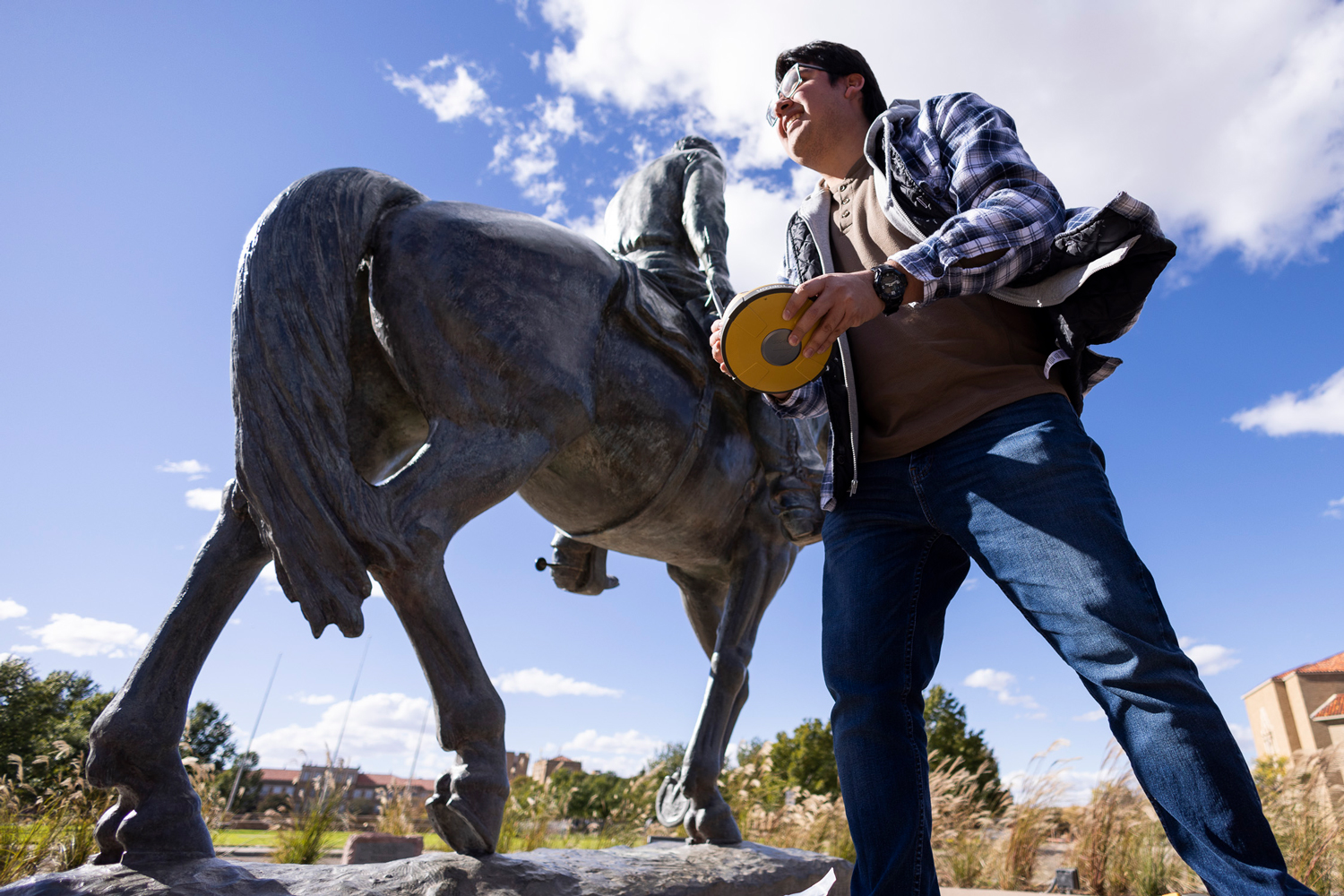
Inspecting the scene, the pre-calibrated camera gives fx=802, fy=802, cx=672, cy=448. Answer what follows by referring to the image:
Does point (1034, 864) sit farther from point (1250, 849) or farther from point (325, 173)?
point (325, 173)

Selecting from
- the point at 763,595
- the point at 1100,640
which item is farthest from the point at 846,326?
the point at 763,595

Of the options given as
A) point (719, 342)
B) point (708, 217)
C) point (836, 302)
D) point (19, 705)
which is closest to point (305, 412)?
point (719, 342)

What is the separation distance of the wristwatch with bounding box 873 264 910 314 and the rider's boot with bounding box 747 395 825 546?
197 cm

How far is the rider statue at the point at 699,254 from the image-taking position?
338cm

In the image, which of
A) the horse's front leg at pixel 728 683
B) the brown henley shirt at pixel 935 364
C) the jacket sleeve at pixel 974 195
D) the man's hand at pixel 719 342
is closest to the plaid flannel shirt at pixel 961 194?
the jacket sleeve at pixel 974 195

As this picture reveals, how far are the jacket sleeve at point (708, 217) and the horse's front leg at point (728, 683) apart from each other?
1139 mm

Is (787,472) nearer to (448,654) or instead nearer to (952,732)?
(448,654)

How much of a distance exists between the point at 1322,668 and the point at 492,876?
30738mm

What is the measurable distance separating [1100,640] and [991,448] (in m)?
0.40

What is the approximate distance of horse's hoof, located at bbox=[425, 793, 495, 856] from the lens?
2238 mm

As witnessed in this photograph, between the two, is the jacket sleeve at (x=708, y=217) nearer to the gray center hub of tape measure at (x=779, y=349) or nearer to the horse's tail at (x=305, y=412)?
the horse's tail at (x=305, y=412)

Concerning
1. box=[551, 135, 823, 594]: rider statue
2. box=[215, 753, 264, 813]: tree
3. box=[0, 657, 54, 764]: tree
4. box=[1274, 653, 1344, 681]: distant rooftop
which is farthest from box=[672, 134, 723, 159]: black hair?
box=[1274, 653, 1344, 681]: distant rooftop

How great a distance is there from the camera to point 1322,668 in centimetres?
2453

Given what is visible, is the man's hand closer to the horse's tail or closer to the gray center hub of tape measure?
the gray center hub of tape measure
